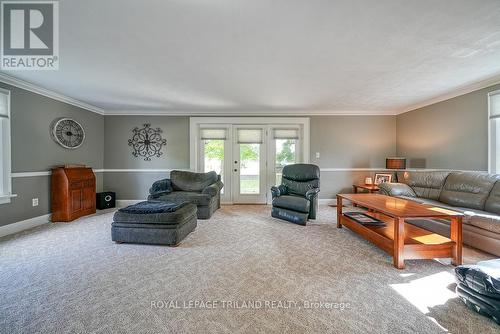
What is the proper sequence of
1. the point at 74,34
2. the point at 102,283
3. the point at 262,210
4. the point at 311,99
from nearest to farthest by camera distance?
the point at 102,283
the point at 74,34
the point at 311,99
the point at 262,210

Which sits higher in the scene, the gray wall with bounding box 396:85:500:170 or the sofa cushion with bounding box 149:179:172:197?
the gray wall with bounding box 396:85:500:170

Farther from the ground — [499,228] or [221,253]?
[499,228]

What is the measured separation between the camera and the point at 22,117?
3.48 meters

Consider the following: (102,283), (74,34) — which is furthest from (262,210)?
(74,34)

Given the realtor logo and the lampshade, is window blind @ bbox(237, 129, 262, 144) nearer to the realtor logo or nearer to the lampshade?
the lampshade

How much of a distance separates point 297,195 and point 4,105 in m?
5.19

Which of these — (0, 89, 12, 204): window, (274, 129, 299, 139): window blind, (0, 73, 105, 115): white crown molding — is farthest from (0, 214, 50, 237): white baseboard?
(274, 129, 299, 139): window blind

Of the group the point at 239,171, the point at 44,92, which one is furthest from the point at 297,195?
the point at 44,92

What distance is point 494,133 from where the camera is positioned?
3354 mm

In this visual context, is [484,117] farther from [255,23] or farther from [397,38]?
[255,23]

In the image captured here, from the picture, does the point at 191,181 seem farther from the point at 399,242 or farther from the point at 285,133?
the point at 399,242

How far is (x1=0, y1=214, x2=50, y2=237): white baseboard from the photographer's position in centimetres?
322

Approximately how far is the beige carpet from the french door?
2.52 meters

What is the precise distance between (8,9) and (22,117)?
2424 mm
